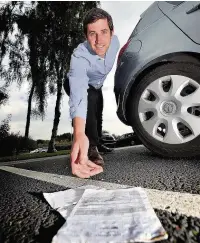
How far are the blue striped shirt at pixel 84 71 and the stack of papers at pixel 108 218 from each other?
888mm

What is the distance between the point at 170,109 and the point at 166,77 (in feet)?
1.02

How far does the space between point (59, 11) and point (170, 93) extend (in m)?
11.9

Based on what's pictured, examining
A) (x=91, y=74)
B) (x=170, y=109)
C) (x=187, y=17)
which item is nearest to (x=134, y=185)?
(x=170, y=109)

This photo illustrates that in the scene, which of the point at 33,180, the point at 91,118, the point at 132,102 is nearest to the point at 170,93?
the point at 132,102

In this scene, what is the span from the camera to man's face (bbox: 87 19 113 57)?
2.79m

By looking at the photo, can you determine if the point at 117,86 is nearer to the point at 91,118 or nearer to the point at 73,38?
the point at 91,118

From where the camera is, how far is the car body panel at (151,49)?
2705mm

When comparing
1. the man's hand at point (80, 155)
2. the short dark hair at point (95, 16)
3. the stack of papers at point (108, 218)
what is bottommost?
the stack of papers at point (108, 218)

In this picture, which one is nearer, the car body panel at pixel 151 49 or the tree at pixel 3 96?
the car body panel at pixel 151 49

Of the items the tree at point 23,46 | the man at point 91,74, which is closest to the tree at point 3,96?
the tree at point 23,46

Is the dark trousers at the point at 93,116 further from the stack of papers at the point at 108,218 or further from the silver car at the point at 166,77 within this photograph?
the stack of papers at the point at 108,218

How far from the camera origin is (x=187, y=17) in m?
2.65

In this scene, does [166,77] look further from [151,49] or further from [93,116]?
[93,116]

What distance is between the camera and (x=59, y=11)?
13.4 meters
